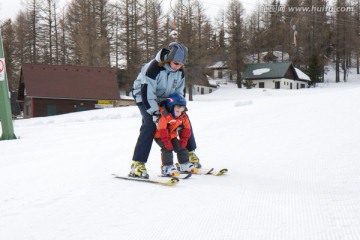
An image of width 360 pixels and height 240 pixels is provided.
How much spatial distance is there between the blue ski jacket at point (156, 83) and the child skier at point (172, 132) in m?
0.13

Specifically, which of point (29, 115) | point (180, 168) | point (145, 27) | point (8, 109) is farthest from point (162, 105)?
point (145, 27)

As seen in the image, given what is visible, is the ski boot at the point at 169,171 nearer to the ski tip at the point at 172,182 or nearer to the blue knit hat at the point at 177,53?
the ski tip at the point at 172,182

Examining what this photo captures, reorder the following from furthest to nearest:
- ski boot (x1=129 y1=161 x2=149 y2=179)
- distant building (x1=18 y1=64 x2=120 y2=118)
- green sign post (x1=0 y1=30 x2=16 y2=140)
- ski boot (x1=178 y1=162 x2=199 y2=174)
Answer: distant building (x1=18 y1=64 x2=120 y2=118) < green sign post (x1=0 y1=30 x2=16 y2=140) < ski boot (x1=178 y1=162 x2=199 y2=174) < ski boot (x1=129 y1=161 x2=149 y2=179)

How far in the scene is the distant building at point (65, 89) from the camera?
120 feet

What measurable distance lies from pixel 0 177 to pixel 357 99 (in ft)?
34.8

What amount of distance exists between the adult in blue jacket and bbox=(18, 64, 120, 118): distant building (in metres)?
33.5

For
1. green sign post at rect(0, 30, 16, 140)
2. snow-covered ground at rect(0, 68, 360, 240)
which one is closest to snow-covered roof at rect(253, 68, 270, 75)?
green sign post at rect(0, 30, 16, 140)

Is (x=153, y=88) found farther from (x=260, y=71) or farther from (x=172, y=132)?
(x=260, y=71)

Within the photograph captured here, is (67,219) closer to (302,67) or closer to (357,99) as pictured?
(357,99)

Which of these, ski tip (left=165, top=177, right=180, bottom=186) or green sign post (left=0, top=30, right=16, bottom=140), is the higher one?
green sign post (left=0, top=30, right=16, bottom=140)

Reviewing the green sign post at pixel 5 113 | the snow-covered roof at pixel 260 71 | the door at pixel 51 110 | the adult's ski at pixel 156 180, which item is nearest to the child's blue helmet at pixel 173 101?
the adult's ski at pixel 156 180

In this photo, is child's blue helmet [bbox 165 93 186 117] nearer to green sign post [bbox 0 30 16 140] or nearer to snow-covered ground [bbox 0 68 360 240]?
snow-covered ground [bbox 0 68 360 240]

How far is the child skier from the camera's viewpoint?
4.75m

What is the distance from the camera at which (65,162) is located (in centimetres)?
623
